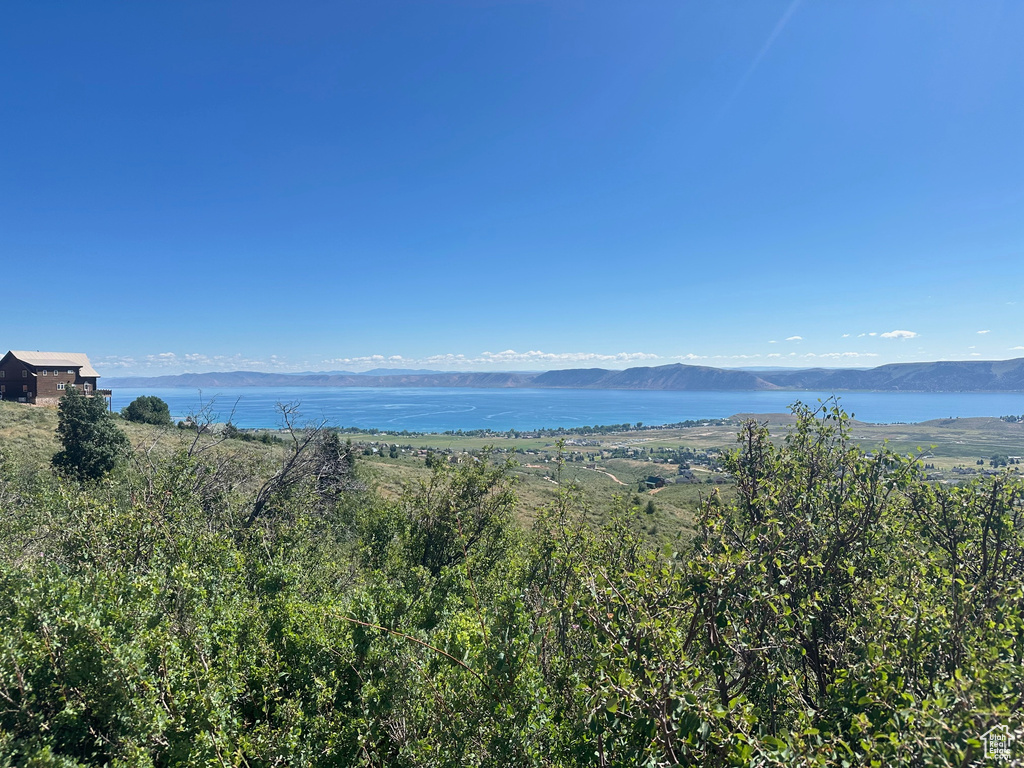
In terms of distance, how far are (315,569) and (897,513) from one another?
10.6m

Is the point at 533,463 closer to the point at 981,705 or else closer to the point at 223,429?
the point at 223,429

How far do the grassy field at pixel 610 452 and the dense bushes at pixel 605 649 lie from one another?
1.08 m

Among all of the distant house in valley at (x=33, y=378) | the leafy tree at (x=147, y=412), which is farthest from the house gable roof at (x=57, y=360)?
the leafy tree at (x=147, y=412)

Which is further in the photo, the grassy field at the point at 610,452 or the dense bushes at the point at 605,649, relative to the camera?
the grassy field at the point at 610,452

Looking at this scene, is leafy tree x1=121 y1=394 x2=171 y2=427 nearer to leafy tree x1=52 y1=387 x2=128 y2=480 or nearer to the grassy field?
the grassy field

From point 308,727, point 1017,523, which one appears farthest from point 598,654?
point 1017,523

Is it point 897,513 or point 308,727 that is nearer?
point 308,727

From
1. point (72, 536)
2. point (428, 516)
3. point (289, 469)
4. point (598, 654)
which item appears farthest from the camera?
point (289, 469)

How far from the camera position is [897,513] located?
5301 millimetres

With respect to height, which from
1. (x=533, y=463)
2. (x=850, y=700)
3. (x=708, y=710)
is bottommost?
(x=533, y=463)

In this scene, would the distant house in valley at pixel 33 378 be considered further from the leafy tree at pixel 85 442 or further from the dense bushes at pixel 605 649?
the dense bushes at pixel 605 649

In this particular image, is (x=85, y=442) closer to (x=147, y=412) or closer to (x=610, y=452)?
(x=147, y=412)

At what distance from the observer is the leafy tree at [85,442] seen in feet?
75.8

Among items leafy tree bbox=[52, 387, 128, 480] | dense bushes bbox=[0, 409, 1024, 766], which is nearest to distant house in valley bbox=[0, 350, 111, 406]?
leafy tree bbox=[52, 387, 128, 480]
